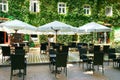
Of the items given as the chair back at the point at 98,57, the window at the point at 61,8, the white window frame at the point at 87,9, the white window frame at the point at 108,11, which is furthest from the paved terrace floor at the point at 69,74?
the white window frame at the point at 108,11

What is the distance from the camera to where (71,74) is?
40.1 feet

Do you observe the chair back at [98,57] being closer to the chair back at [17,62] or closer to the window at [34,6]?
the chair back at [17,62]

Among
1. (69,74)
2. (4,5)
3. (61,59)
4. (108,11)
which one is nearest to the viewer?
(61,59)

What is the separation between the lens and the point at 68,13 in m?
28.3

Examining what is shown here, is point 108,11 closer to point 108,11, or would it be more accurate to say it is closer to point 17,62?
point 108,11

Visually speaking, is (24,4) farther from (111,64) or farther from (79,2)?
(111,64)

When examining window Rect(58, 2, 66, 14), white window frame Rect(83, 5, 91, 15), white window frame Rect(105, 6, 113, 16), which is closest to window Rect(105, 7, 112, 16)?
white window frame Rect(105, 6, 113, 16)

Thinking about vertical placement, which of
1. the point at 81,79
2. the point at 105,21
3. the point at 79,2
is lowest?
the point at 81,79

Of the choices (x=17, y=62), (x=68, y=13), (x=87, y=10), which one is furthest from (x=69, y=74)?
(x=87, y=10)

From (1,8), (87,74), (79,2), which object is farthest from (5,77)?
(79,2)

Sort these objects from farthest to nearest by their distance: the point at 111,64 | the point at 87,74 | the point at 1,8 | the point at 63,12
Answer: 1. the point at 63,12
2. the point at 1,8
3. the point at 111,64
4. the point at 87,74

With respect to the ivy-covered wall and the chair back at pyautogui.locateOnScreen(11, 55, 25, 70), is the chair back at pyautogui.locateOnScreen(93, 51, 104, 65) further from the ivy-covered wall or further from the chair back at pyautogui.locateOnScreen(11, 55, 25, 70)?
the ivy-covered wall

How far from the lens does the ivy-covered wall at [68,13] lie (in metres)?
26.6

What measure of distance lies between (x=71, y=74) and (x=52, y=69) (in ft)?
4.94
